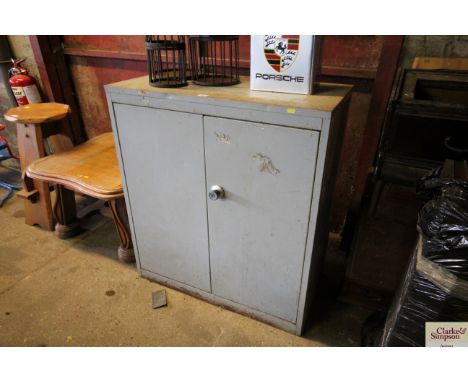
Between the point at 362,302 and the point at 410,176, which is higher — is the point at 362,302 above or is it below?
below

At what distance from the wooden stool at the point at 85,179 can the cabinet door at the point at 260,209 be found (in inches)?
24.6

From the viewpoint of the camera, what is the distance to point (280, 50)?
104 centimetres

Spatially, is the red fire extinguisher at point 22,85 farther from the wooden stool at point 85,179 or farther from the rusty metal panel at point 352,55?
the rusty metal panel at point 352,55

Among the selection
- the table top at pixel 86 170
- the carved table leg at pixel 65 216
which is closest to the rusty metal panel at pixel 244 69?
the table top at pixel 86 170

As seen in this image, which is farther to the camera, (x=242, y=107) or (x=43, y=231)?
(x=43, y=231)

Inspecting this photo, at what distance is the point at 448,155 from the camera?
52.4 inches

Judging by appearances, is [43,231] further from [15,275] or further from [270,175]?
[270,175]

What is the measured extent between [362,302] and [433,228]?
2.72ft

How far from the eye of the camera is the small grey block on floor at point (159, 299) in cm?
156

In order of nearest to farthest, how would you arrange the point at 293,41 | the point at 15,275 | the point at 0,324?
the point at 293,41, the point at 0,324, the point at 15,275

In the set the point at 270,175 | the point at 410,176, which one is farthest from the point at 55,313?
the point at 410,176

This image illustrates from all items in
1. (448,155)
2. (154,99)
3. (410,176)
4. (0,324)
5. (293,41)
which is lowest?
(0,324)

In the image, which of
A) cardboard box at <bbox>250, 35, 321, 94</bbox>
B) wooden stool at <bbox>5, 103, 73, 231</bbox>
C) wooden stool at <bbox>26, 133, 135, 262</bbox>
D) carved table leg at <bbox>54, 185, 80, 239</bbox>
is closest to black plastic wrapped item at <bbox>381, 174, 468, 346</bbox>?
cardboard box at <bbox>250, 35, 321, 94</bbox>

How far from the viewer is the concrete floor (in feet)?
4.58
